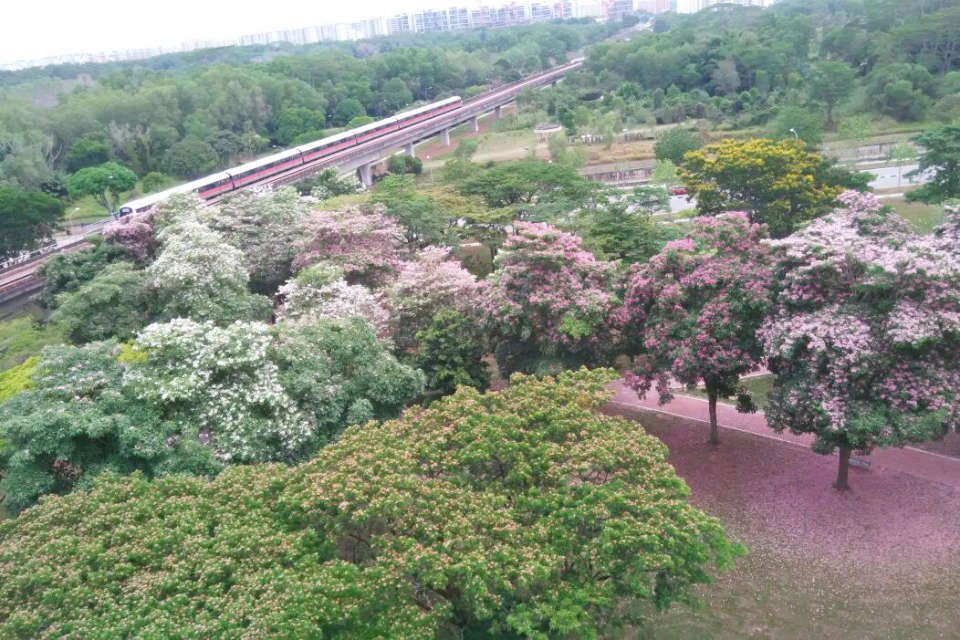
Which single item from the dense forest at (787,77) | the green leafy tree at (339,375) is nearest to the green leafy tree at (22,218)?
the green leafy tree at (339,375)

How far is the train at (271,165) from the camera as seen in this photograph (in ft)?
104

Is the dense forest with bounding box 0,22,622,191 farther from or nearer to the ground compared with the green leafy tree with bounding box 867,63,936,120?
farther from the ground

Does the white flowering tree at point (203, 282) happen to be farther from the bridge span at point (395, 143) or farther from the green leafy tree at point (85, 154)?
the green leafy tree at point (85, 154)

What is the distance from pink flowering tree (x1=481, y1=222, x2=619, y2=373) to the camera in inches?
590

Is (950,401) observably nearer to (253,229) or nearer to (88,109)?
(253,229)

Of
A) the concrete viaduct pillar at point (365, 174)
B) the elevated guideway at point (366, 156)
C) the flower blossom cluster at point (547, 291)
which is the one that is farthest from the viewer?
the concrete viaduct pillar at point (365, 174)

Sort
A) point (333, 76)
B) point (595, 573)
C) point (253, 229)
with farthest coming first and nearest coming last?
point (333, 76) → point (253, 229) → point (595, 573)

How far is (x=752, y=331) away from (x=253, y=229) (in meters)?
17.5

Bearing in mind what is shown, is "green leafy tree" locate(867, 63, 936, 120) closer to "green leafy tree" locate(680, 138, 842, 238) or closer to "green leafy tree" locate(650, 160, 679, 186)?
"green leafy tree" locate(650, 160, 679, 186)

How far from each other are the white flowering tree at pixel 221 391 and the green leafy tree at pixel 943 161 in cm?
2456

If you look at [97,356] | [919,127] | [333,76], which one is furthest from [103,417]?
[333,76]

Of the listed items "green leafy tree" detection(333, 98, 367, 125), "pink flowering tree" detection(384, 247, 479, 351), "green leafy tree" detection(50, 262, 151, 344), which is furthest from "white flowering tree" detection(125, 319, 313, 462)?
"green leafy tree" detection(333, 98, 367, 125)

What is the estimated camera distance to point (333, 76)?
8056 centimetres

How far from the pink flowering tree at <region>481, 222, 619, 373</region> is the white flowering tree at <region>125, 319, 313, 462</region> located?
517 cm
